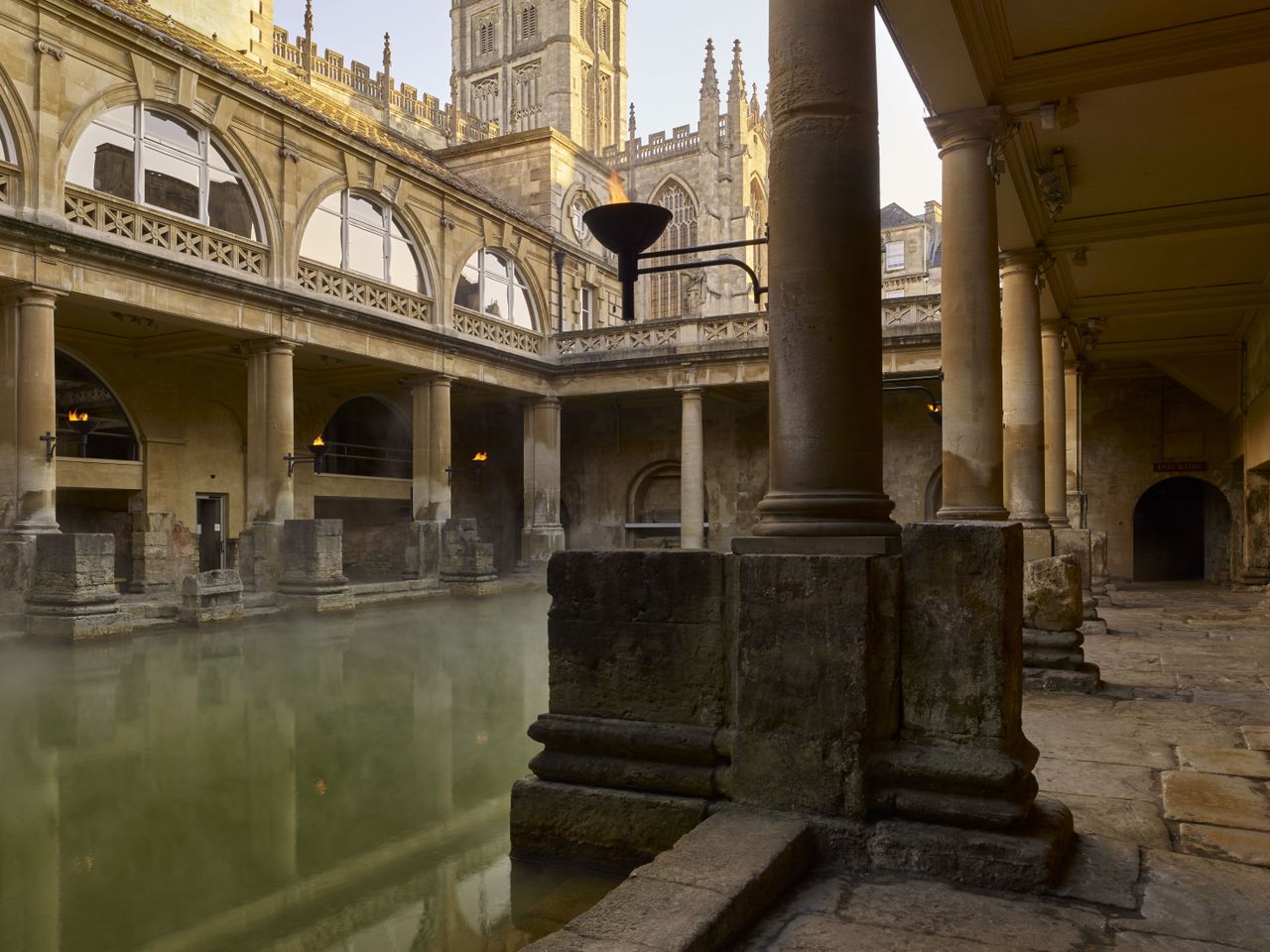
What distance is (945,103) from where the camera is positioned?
633 cm

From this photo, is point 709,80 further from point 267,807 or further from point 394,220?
point 267,807

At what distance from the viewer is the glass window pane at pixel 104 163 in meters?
12.9

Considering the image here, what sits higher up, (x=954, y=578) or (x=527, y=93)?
(x=527, y=93)

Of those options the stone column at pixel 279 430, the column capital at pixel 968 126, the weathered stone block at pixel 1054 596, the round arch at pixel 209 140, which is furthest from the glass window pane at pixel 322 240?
the weathered stone block at pixel 1054 596

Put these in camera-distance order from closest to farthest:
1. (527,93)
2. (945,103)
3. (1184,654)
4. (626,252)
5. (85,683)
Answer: (626,252), (945,103), (1184,654), (85,683), (527,93)

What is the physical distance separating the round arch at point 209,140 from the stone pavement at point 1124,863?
1358 centimetres

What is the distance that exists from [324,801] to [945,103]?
5.80m

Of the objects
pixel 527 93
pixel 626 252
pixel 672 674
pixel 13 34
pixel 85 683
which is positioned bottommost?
pixel 85 683

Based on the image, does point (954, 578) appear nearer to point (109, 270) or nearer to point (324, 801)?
point (324, 801)

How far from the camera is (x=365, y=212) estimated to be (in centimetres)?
1777

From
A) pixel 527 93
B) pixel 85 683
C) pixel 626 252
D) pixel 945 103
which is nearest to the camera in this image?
pixel 626 252

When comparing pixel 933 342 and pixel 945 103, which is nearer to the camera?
pixel 945 103

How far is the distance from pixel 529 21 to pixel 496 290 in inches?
1367

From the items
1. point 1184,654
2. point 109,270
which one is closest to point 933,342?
point 1184,654
